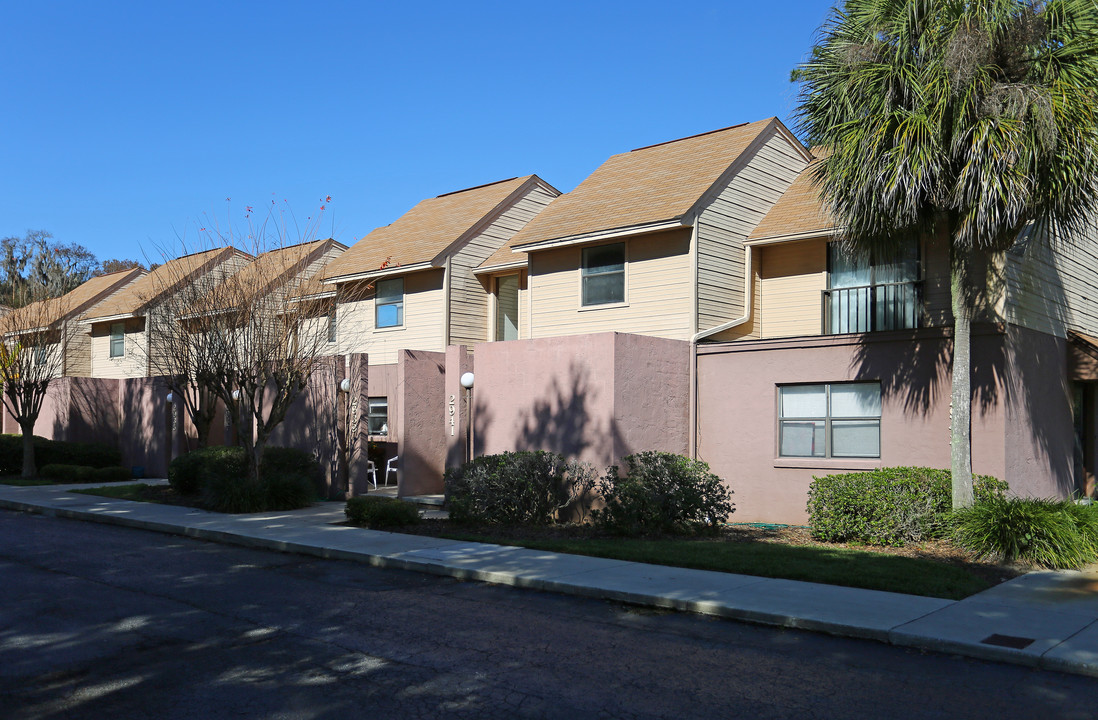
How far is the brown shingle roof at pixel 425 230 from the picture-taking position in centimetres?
2284

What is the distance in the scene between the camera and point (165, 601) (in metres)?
9.04

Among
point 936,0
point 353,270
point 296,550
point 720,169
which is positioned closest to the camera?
point 936,0

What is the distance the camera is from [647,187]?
19109 millimetres

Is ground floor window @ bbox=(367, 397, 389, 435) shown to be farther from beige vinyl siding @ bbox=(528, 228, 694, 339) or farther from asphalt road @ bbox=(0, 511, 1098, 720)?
asphalt road @ bbox=(0, 511, 1098, 720)

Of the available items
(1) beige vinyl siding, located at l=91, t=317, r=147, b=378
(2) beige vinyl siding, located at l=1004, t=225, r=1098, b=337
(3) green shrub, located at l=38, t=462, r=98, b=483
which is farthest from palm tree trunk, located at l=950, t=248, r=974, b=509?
(1) beige vinyl siding, located at l=91, t=317, r=147, b=378

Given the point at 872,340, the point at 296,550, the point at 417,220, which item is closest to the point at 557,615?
the point at 296,550

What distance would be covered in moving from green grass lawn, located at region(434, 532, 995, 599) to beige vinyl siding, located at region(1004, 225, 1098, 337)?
5.67m

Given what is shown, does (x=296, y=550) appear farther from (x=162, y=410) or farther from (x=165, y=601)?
(x=162, y=410)

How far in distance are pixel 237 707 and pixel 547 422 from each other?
1040 cm

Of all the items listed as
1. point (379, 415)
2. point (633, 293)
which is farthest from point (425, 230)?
point (633, 293)

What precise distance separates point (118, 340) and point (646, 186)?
22993 millimetres

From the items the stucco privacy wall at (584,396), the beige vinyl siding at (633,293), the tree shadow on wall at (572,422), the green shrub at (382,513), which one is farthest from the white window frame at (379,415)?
the green shrub at (382,513)

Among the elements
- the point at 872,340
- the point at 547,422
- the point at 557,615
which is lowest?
the point at 557,615

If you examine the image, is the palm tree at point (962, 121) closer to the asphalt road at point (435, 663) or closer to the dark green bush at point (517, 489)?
the dark green bush at point (517, 489)
